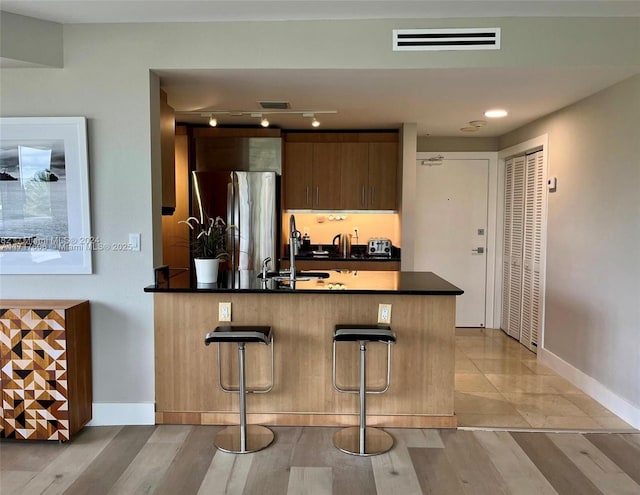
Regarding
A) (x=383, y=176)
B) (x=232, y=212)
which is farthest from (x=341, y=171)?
(x=232, y=212)

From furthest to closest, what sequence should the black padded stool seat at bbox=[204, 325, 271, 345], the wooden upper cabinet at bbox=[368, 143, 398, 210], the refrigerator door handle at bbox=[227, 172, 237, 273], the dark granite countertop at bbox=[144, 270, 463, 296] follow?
the wooden upper cabinet at bbox=[368, 143, 398, 210] → the refrigerator door handle at bbox=[227, 172, 237, 273] → the dark granite countertop at bbox=[144, 270, 463, 296] → the black padded stool seat at bbox=[204, 325, 271, 345]

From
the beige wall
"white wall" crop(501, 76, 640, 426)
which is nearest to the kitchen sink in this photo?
"white wall" crop(501, 76, 640, 426)

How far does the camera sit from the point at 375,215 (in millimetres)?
5691

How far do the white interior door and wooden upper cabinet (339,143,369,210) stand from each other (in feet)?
2.47

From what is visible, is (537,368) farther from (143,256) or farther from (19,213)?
(19,213)

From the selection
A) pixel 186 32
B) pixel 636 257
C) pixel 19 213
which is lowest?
pixel 636 257

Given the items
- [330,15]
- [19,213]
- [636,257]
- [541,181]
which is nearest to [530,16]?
[330,15]

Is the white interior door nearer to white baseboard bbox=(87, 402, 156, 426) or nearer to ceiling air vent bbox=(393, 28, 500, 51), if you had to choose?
ceiling air vent bbox=(393, 28, 500, 51)

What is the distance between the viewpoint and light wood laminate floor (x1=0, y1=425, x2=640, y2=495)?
239 cm

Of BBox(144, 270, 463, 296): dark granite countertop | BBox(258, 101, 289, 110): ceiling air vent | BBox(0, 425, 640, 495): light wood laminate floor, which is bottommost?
BBox(0, 425, 640, 495): light wood laminate floor

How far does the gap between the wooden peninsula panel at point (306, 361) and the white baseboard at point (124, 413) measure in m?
0.09

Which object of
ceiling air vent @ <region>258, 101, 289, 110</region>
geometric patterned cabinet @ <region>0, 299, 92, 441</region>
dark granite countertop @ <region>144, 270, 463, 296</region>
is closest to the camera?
geometric patterned cabinet @ <region>0, 299, 92, 441</region>

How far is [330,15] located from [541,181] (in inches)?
111

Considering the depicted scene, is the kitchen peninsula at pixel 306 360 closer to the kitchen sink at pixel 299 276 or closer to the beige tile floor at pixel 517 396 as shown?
the kitchen sink at pixel 299 276
